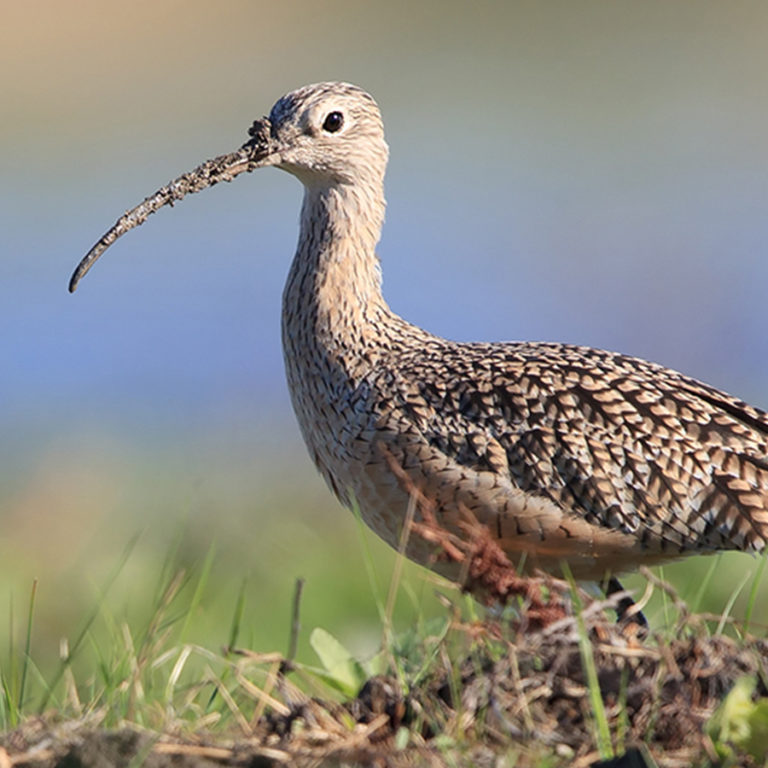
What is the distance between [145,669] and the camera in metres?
4.02

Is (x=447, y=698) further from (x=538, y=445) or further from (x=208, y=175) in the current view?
(x=208, y=175)

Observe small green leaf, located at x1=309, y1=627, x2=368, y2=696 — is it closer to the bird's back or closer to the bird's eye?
the bird's back

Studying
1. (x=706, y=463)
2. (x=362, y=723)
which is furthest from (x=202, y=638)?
(x=362, y=723)

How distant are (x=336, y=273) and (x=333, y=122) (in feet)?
2.31

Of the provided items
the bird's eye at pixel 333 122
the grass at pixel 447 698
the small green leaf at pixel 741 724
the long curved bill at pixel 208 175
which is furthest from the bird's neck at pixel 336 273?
the small green leaf at pixel 741 724

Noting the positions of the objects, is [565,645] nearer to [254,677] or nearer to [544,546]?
[254,677]

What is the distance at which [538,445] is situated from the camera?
5.48 metres

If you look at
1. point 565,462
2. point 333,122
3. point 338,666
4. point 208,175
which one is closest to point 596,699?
point 338,666

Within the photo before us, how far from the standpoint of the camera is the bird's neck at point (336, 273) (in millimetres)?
6109

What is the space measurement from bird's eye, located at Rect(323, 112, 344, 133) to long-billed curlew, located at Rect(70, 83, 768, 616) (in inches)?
23.2

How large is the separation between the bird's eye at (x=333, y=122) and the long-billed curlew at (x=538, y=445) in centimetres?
59

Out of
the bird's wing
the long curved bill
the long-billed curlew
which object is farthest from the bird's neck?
the bird's wing

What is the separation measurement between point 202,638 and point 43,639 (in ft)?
5.44

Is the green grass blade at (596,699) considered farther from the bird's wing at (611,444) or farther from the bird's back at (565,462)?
the bird's wing at (611,444)
